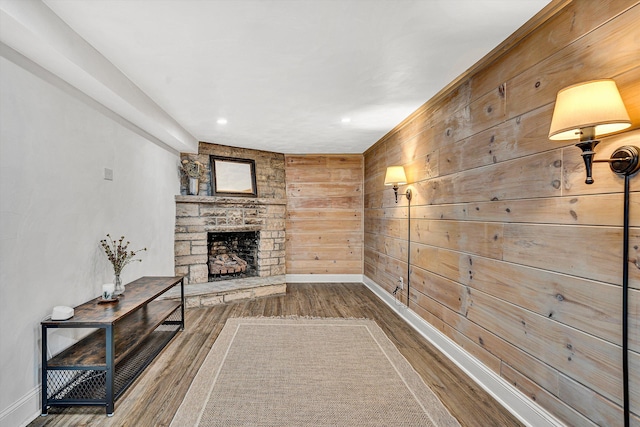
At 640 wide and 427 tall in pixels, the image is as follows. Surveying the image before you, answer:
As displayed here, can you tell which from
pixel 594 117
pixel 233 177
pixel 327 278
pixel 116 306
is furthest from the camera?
pixel 327 278

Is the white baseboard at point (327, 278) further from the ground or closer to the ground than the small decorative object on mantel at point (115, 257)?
closer to the ground

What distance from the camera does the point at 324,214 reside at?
5555mm

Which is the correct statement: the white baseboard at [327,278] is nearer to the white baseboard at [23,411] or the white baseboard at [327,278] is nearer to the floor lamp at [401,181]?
the floor lamp at [401,181]

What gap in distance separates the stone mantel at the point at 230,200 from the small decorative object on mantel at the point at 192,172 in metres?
0.13

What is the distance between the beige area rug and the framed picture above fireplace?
7.40 feet

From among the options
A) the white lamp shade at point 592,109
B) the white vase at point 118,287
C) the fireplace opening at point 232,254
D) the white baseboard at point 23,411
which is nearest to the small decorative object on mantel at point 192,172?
the fireplace opening at point 232,254

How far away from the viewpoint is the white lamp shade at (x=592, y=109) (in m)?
1.22

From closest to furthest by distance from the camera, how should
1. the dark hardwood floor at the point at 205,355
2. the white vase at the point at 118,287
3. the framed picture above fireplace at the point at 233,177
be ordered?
the dark hardwood floor at the point at 205,355, the white vase at the point at 118,287, the framed picture above fireplace at the point at 233,177

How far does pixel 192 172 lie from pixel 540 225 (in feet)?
13.3

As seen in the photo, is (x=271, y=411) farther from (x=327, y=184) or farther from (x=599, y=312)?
(x=327, y=184)

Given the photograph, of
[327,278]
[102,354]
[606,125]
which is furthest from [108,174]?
[327,278]

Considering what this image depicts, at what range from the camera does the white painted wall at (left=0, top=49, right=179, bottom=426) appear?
170cm

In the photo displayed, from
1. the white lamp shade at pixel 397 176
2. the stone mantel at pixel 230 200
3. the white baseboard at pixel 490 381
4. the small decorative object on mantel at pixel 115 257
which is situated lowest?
the white baseboard at pixel 490 381

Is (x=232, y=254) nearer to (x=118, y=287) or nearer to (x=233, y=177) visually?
(x=233, y=177)
